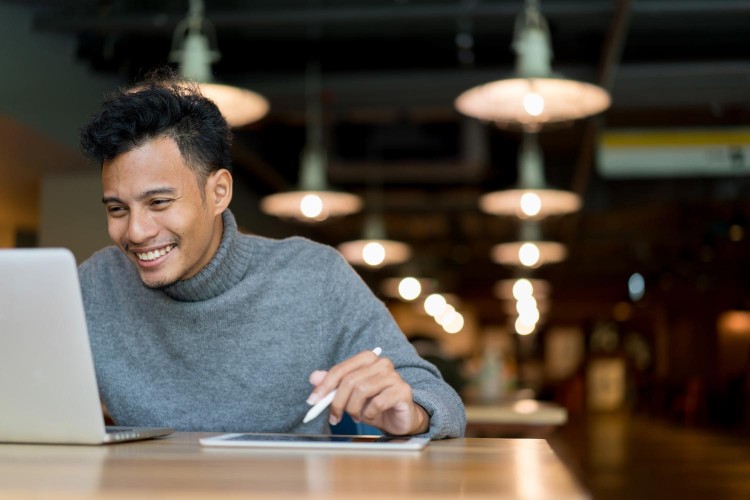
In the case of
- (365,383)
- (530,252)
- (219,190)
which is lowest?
(365,383)

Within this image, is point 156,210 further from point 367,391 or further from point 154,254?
point 367,391

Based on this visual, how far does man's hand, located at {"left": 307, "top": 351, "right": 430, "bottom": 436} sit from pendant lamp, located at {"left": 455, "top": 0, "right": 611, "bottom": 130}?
8.63 ft

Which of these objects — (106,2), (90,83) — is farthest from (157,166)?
(90,83)

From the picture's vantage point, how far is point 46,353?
128cm

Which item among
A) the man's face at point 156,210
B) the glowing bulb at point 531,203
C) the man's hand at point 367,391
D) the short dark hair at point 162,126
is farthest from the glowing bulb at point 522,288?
the man's hand at point 367,391

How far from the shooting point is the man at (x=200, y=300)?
1.67 meters

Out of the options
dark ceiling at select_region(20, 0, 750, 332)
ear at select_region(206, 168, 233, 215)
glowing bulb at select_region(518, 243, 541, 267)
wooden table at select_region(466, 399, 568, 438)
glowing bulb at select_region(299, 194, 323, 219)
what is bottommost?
wooden table at select_region(466, 399, 568, 438)

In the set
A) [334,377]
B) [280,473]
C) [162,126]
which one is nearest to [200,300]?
[162,126]

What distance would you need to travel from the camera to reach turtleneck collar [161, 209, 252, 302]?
5.89ft

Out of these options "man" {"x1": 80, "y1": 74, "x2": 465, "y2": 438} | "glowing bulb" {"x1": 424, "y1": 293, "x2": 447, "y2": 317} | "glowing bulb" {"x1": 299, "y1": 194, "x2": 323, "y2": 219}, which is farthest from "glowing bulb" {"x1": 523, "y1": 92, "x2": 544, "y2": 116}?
"glowing bulb" {"x1": 424, "y1": 293, "x2": 447, "y2": 317}

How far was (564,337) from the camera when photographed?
3114 cm

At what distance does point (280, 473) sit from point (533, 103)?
10.4 ft

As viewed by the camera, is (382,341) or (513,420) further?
(513,420)

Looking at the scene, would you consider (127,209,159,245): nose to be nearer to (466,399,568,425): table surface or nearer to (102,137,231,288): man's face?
(102,137,231,288): man's face
